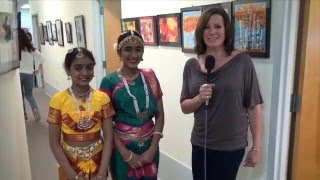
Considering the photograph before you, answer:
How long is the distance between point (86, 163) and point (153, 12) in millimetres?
1762

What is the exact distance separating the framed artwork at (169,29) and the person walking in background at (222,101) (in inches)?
35.2

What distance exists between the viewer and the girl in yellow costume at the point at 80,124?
163cm

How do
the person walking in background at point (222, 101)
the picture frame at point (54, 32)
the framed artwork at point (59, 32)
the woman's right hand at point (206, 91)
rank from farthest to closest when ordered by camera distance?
the picture frame at point (54, 32) < the framed artwork at point (59, 32) < the person walking in background at point (222, 101) < the woman's right hand at point (206, 91)

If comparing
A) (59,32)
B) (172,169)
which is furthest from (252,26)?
(59,32)

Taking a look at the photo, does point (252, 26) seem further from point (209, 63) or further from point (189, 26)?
point (189, 26)

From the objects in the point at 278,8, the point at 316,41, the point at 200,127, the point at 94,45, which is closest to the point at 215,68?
the point at 200,127

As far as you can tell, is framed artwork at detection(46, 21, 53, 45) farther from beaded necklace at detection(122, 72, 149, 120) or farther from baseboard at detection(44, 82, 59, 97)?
beaded necklace at detection(122, 72, 149, 120)

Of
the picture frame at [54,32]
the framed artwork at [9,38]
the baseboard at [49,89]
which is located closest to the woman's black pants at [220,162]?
the framed artwork at [9,38]

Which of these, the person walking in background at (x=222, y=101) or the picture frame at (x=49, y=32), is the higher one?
the picture frame at (x=49, y=32)

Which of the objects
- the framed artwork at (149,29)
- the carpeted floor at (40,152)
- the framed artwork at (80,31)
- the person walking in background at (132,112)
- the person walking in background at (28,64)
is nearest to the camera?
the person walking in background at (132,112)

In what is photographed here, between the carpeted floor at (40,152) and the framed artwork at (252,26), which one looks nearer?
the framed artwork at (252,26)

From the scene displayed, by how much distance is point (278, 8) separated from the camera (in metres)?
1.68

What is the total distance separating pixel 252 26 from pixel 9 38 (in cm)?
147

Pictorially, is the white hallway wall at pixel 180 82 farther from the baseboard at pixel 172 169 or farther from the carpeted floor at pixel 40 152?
the carpeted floor at pixel 40 152
